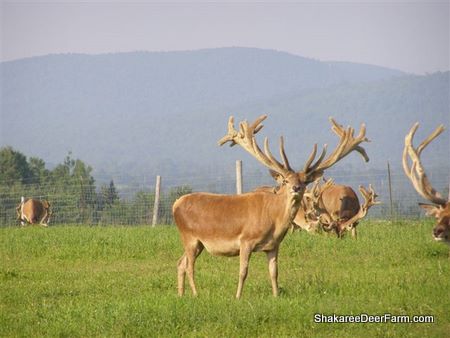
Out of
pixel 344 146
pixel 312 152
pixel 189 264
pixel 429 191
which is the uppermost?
pixel 344 146

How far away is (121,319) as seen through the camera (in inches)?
478

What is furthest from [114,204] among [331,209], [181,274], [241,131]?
[181,274]

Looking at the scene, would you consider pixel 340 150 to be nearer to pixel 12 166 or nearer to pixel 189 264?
pixel 189 264

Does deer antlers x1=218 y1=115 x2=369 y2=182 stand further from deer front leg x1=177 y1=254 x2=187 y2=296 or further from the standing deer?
the standing deer

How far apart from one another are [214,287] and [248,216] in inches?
68.6

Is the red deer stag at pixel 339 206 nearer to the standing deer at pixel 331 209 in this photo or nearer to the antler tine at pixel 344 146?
the standing deer at pixel 331 209

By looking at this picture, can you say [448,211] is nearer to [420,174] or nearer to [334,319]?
[420,174]

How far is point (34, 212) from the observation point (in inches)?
1503

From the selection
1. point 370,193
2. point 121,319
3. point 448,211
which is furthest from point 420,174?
point 370,193

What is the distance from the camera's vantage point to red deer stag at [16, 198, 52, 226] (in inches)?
1496

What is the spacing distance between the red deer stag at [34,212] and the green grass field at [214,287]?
46.9 feet

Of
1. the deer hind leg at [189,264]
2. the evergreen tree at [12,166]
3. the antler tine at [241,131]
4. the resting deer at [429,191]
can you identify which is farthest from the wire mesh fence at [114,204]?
the evergreen tree at [12,166]

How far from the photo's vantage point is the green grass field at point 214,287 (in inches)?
470

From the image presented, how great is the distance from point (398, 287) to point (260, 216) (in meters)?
Result: 2.36
